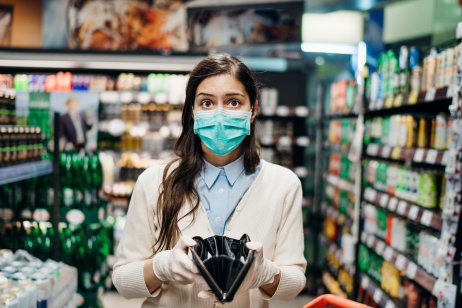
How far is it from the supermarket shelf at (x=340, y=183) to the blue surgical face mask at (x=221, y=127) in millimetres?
3771

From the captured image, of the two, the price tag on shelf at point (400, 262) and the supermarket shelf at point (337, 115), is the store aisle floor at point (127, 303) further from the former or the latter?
the price tag on shelf at point (400, 262)

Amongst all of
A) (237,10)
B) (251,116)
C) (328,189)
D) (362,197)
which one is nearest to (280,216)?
(251,116)

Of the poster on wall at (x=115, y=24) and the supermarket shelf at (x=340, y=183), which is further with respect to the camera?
the poster on wall at (x=115, y=24)

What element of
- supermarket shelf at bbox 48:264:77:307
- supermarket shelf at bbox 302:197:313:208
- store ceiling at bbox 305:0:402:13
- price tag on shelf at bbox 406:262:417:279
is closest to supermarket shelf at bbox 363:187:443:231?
price tag on shelf at bbox 406:262:417:279

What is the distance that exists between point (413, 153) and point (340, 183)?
236 cm

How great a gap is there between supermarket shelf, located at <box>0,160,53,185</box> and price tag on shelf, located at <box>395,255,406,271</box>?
7.42 feet

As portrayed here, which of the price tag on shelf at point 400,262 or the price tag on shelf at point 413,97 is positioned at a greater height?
the price tag on shelf at point 413,97

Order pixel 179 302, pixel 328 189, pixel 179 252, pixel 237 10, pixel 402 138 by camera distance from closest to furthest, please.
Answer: pixel 179 252, pixel 179 302, pixel 402 138, pixel 328 189, pixel 237 10

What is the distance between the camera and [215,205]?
182 centimetres

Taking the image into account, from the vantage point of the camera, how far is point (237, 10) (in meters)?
7.56

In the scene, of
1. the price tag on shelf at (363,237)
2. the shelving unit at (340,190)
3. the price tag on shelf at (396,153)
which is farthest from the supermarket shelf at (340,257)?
the price tag on shelf at (396,153)

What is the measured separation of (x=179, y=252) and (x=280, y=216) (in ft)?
1.46

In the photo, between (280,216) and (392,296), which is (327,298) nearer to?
(280,216)

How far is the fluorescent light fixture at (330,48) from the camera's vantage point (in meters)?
8.52
